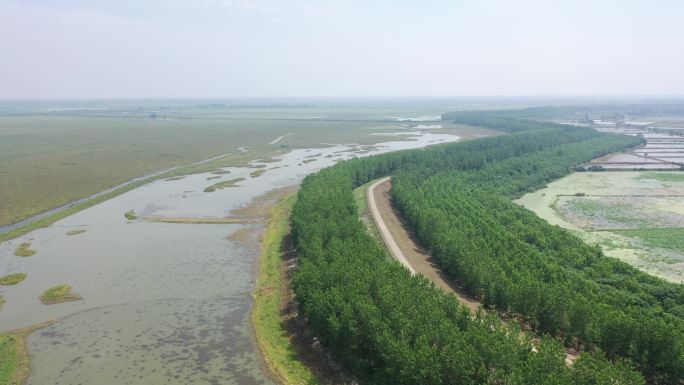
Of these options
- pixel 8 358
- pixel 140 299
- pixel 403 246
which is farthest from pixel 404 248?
pixel 8 358

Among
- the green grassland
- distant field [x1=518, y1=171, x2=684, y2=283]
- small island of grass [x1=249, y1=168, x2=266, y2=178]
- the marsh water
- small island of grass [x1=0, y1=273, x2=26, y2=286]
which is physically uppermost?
the green grassland

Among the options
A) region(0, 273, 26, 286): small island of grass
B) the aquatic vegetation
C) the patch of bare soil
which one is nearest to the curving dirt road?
the patch of bare soil

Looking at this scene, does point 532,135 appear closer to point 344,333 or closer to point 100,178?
point 100,178

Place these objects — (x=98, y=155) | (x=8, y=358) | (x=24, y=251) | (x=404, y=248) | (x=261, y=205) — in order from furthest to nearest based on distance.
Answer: (x=98, y=155)
(x=261, y=205)
(x=24, y=251)
(x=404, y=248)
(x=8, y=358)

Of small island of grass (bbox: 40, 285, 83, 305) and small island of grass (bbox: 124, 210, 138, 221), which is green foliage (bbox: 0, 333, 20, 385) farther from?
small island of grass (bbox: 124, 210, 138, 221)

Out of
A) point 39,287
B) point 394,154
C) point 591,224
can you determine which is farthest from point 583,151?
point 39,287

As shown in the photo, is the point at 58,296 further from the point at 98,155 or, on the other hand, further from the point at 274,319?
the point at 98,155
